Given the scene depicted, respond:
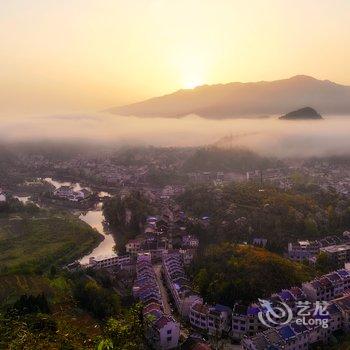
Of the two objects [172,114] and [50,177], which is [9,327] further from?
[172,114]

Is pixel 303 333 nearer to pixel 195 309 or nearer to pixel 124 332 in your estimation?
pixel 195 309

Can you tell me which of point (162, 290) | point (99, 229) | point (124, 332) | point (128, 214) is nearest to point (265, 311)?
point (162, 290)

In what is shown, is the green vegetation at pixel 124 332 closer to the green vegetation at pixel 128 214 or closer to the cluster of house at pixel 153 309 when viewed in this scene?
the cluster of house at pixel 153 309

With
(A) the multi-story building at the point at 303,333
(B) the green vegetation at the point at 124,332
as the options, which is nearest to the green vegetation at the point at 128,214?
(A) the multi-story building at the point at 303,333

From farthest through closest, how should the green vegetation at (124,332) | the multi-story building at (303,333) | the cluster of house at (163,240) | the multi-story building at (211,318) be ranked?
the cluster of house at (163,240) → the multi-story building at (211,318) → the multi-story building at (303,333) → the green vegetation at (124,332)

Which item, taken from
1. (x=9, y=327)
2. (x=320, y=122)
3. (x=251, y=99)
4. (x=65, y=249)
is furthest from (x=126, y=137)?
(x=9, y=327)

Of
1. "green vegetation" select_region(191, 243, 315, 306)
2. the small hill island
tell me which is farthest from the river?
the small hill island
